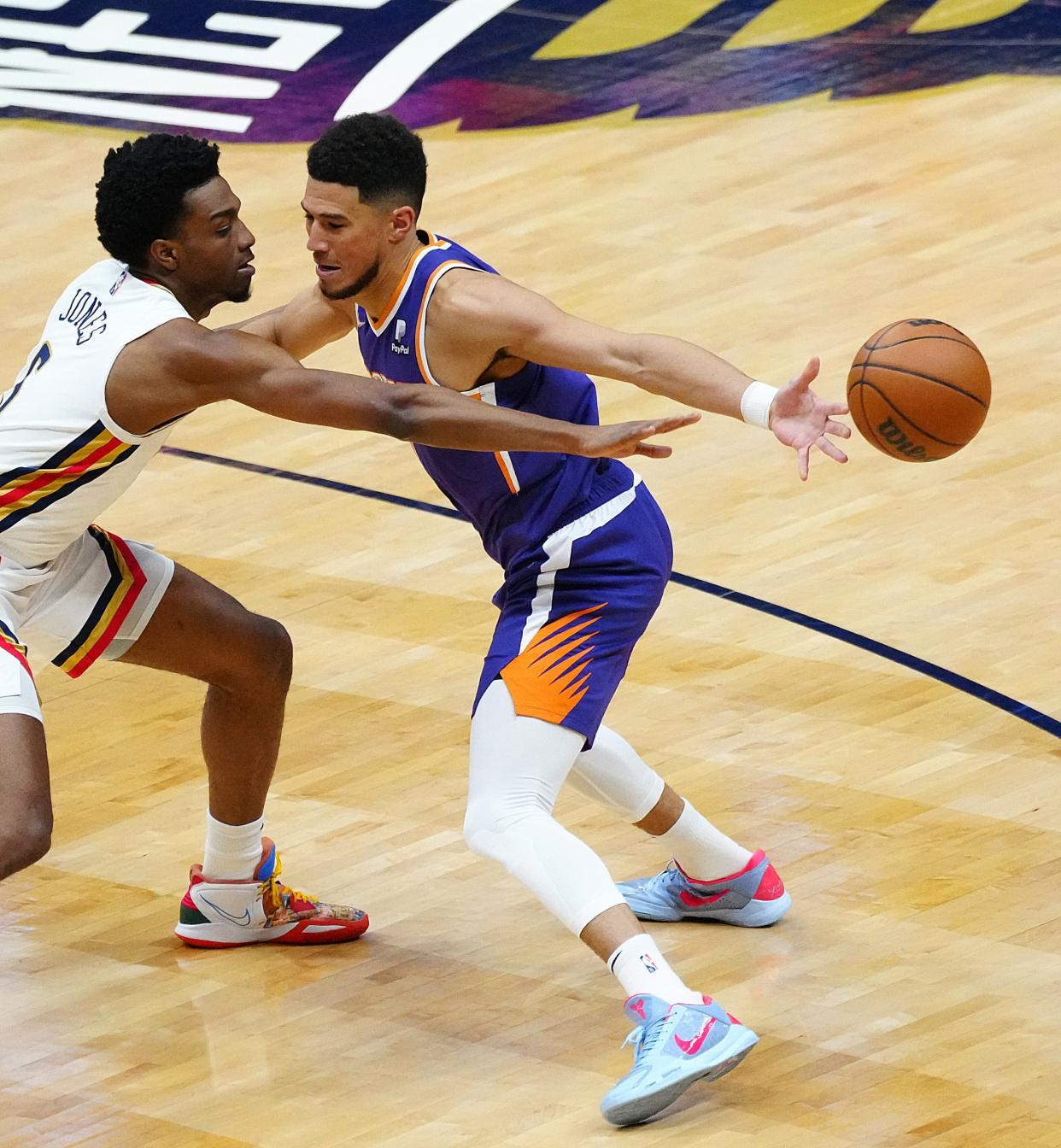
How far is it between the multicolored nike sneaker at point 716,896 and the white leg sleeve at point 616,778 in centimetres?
27

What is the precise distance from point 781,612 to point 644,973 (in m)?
2.83

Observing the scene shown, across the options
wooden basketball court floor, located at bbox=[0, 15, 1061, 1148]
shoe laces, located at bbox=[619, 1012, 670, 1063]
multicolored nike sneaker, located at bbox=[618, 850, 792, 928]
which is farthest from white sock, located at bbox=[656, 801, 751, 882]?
shoe laces, located at bbox=[619, 1012, 670, 1063]

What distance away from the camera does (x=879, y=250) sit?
10.3 meters

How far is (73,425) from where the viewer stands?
4.96 m

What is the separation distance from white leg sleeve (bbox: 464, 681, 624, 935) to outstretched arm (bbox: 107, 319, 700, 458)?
2.12ft

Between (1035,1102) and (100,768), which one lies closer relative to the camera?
(1035,1102)

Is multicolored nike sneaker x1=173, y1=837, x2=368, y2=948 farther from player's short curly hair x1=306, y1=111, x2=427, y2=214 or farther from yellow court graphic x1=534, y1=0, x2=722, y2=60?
yellow court graphic x1=534, y1=0, x2=722, y2=60

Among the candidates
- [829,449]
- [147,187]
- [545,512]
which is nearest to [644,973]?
[545,512]

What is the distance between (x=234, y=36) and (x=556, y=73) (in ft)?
7.32

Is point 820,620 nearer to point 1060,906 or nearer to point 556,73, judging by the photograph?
point 1060,906

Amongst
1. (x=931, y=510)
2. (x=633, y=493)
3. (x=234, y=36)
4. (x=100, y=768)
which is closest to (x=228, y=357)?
Answer: (x=633, y=493)

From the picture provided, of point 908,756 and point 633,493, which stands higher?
point 633,493

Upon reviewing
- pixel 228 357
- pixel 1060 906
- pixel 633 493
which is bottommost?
pixel 1060 906

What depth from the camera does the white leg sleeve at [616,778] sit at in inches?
208
